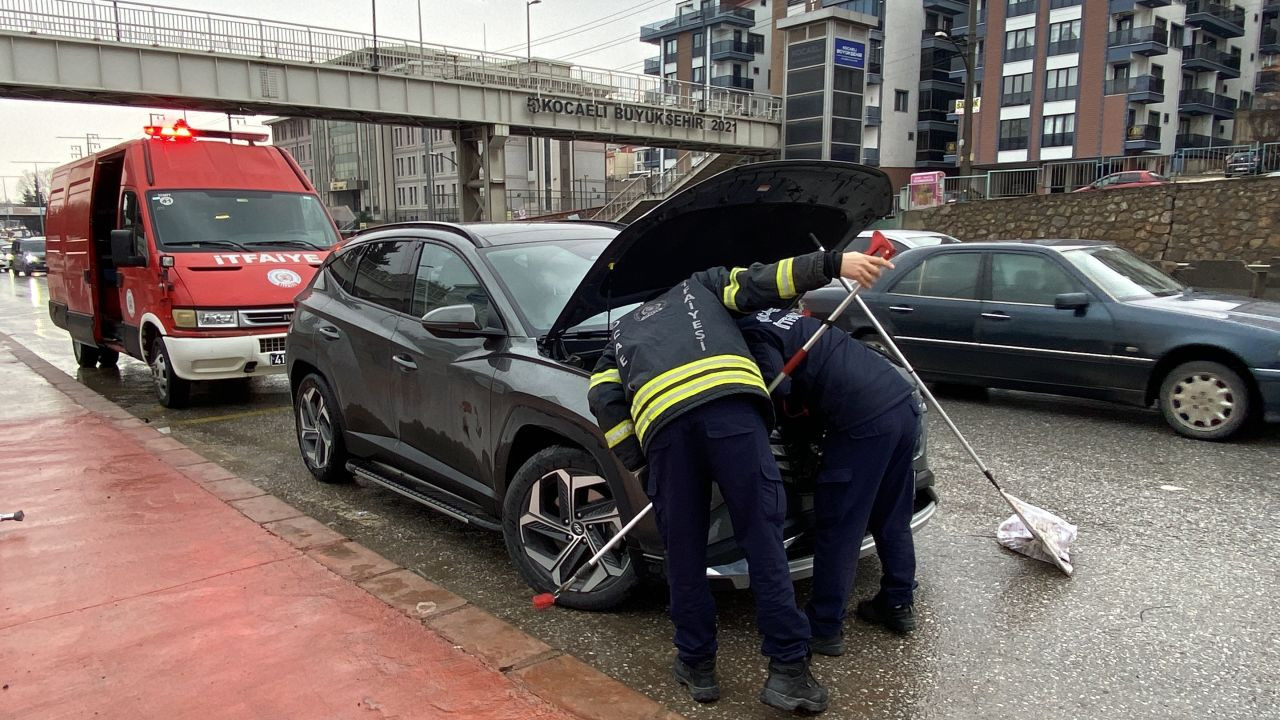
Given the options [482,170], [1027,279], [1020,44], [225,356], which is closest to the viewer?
[1027,279]

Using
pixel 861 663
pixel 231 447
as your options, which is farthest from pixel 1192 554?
pixel 231 447

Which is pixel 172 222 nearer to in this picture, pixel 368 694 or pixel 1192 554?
pixel 368 694

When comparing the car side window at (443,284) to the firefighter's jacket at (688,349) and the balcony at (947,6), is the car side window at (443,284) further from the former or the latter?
the balcony at (947,6)

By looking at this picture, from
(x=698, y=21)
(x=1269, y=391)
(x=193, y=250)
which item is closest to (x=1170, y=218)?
(x=1269, y=391)

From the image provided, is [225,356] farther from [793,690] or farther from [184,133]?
[793,690]

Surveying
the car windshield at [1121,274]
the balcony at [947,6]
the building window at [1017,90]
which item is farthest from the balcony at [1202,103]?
the car windshield at [1121,274]

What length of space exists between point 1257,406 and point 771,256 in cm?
490

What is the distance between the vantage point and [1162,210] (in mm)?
19047

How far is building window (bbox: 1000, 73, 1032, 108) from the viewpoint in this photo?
2247 inches

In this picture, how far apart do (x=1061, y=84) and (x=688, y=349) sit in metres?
61.2

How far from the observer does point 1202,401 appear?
22.1 ft

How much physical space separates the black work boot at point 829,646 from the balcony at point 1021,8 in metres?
62.1

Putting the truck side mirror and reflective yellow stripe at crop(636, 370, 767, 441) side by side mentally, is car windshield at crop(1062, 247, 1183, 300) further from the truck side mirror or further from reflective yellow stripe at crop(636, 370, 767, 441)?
the truck side mirror

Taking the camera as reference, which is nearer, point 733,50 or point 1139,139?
point 1139,139
